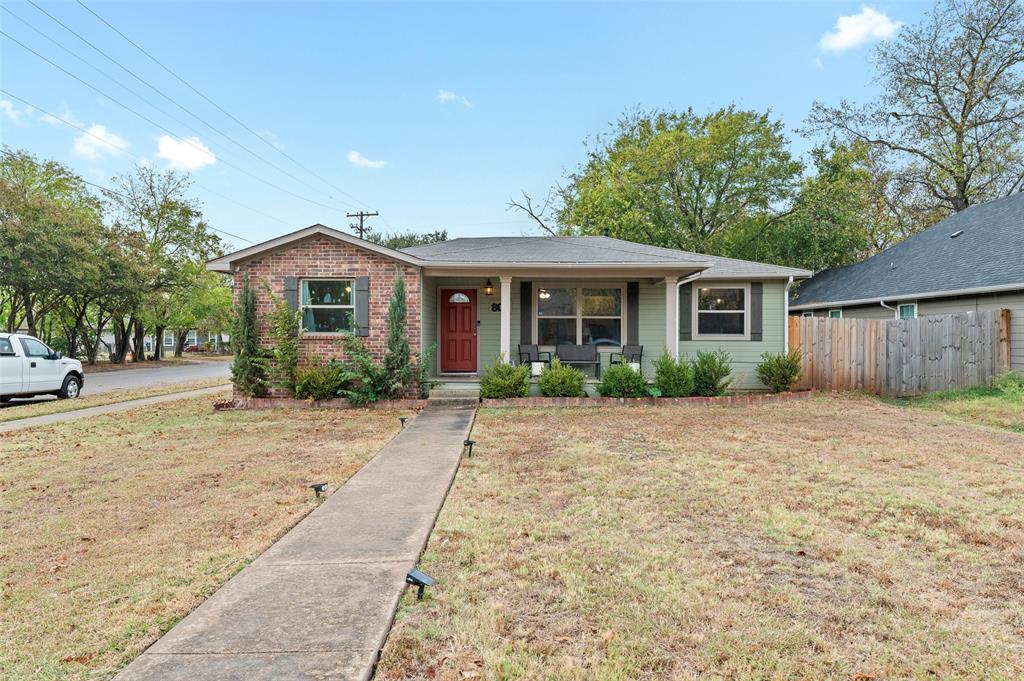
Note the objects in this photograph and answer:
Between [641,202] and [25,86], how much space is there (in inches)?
874

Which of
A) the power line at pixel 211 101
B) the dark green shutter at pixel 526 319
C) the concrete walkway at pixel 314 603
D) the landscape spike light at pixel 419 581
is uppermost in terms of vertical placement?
the power line at pixel 211 101

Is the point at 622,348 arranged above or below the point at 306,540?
above

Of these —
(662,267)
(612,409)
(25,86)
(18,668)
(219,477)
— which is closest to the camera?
(18,668)

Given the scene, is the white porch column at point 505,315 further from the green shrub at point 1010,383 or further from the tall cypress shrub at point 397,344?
the green shrub at point 1010,383

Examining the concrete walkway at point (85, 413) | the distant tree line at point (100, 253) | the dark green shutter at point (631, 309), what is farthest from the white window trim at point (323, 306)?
the distant tree line at point (100, 253)

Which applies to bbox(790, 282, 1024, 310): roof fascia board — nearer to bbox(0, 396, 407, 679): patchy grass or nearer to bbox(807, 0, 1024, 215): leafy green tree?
bbox(807, 0, 1024, 215): leafy green tree

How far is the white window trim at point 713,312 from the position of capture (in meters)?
12.5

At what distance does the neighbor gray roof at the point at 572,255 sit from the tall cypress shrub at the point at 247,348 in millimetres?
3237

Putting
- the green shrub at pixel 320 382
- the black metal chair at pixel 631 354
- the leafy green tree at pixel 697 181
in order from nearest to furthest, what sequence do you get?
the green shrub at pixel 320 382 → the black metal chair at pixel 631 354 → the leafy green tree at pixel 697 181

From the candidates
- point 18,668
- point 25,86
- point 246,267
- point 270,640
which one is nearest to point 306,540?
point 270,640

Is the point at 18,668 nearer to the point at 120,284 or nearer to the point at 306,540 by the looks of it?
the point at 306,540

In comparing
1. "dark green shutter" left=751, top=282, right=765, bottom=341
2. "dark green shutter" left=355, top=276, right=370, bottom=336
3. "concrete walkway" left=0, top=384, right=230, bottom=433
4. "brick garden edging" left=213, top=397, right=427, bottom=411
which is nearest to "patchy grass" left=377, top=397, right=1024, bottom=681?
"brick garden edging" left=213, top=397, right=427, bottom=411

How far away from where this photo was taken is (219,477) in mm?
5219

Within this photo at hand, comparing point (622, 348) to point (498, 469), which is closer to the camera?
point (498, 469)
